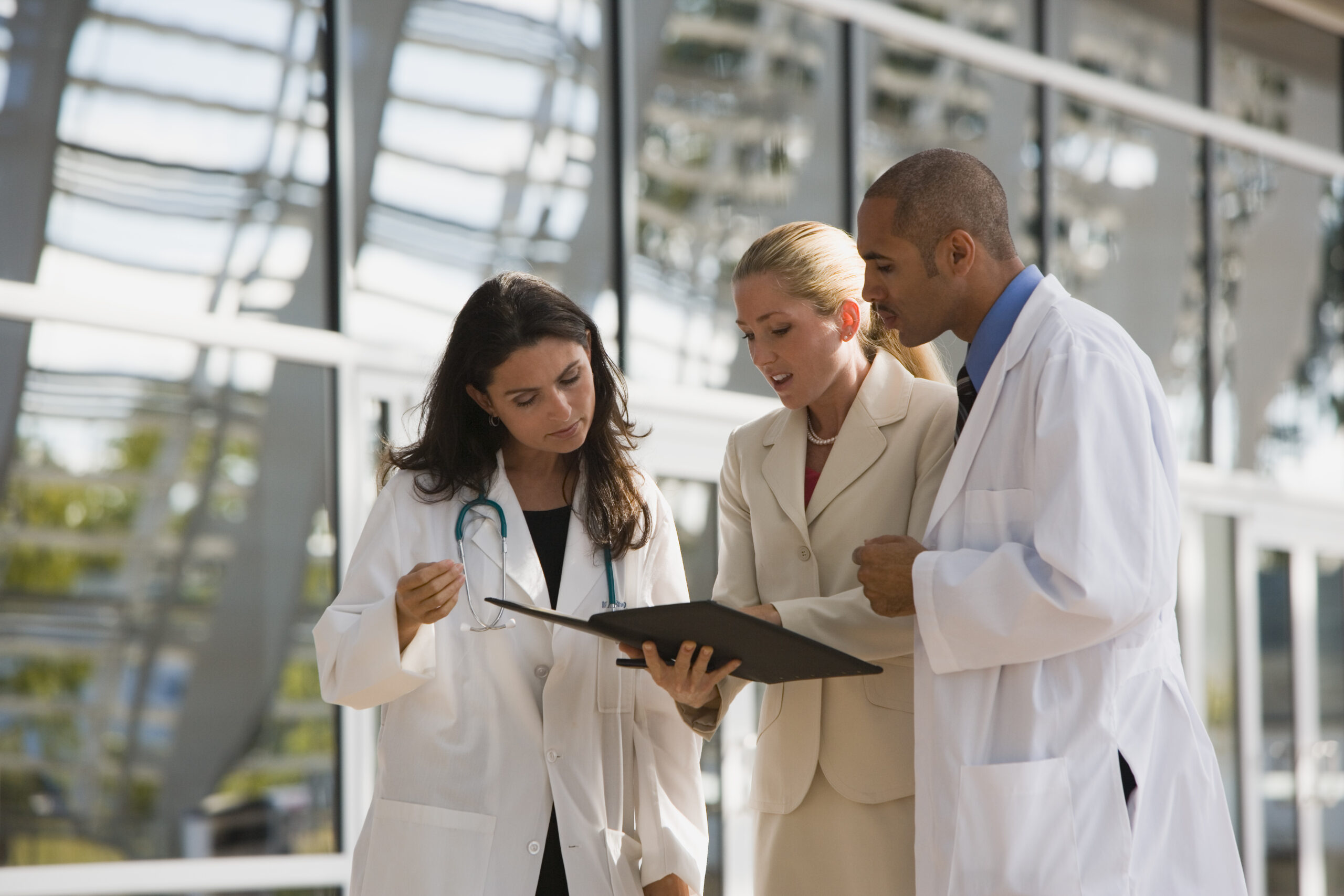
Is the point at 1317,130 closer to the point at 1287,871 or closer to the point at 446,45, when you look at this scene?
the point at 1287,871

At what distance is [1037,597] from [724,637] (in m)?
0.43

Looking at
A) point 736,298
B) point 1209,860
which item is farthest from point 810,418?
point 1209,860

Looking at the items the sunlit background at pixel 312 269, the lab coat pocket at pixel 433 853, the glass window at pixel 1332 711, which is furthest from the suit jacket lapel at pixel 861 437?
the glass window at pixel 1332 711

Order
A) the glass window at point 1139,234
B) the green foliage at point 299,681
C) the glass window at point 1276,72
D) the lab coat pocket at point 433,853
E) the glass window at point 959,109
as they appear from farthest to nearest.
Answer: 1. the glass window at point 1276,72
2. the glass window at point 1139,234
3. the glass window at point 959,109
4. the green foliage at point 299,681
5. the lab coat pocket at point 433,853

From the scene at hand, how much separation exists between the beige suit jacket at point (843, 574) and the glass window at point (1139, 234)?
424cm

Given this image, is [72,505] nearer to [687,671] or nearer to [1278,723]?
[687,671]

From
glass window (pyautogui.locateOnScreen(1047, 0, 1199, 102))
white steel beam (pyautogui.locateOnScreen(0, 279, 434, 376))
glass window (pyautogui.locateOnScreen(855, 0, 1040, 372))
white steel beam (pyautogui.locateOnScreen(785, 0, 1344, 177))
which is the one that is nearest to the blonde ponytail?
white steel beam (pyautogui.locateOnScreen(0, 279, 434, 376))

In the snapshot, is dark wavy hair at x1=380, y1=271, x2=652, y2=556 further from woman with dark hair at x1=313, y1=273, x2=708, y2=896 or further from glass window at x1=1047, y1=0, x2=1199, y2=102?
glass window at x1=1047, y1=0, x2=1199, y2=102

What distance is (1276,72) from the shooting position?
7238 mm

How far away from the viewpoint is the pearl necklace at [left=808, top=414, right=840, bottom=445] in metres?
2.25

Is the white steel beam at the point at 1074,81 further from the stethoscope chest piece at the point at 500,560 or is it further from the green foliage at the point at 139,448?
the stethoscope chest piece at the point at 500,560

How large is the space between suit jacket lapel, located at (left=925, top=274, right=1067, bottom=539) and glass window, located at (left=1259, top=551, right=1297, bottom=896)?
539 centimetres

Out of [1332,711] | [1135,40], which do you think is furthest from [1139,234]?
[1332,711]

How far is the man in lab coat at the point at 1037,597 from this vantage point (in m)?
1.77
